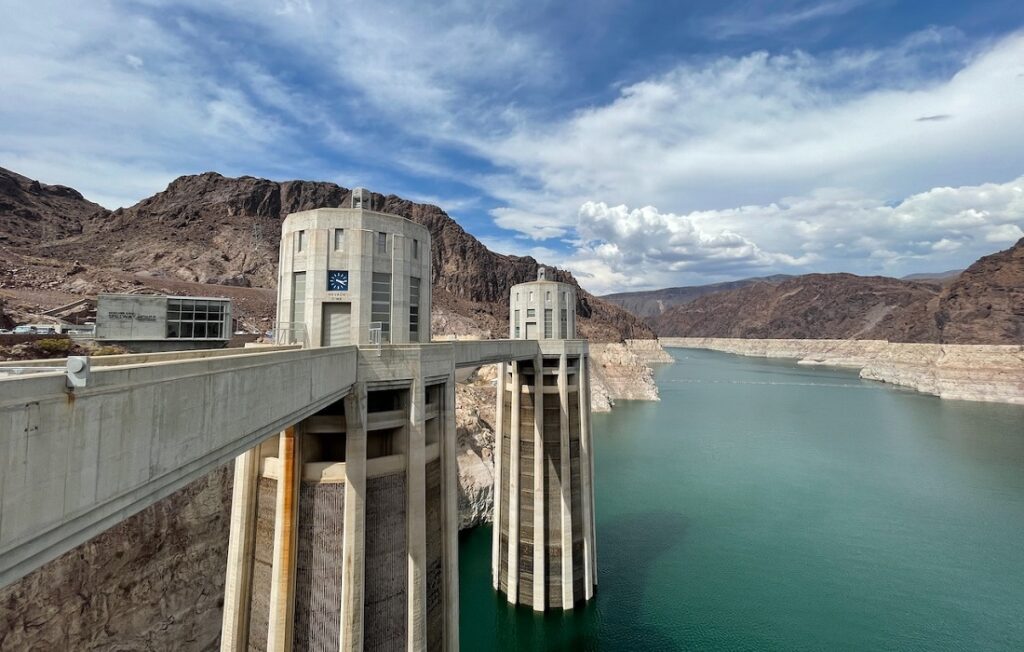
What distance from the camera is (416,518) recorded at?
42.8ft

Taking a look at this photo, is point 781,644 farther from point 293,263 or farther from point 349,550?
point 293,263

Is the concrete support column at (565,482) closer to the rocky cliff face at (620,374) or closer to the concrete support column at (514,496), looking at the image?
the concrete support column at (514,496)

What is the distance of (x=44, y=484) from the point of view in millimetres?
3863

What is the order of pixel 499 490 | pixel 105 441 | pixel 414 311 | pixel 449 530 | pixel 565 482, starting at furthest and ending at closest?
pixel 499 490 < pixel 565 482 < pixel 414 311 < pixel 449 530 < pixel 105 441

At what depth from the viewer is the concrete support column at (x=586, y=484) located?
94.2 feet

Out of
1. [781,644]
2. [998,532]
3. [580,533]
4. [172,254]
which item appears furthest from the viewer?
[172,254]

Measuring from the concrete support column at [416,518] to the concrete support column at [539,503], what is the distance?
588 inches

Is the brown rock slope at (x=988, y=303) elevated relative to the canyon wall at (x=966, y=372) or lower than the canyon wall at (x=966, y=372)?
elevated

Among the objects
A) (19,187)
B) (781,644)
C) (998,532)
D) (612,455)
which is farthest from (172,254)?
(998,532)

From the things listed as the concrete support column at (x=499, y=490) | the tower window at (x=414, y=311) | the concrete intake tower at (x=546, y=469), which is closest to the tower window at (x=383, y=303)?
the tower window at (x=414, y=311)

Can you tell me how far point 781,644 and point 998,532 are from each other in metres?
29.5

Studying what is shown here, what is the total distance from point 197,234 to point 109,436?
143499mm

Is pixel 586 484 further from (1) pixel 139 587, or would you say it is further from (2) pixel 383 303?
(1) pixel 139 587

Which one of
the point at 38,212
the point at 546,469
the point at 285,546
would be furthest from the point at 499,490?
the point at 38,212
